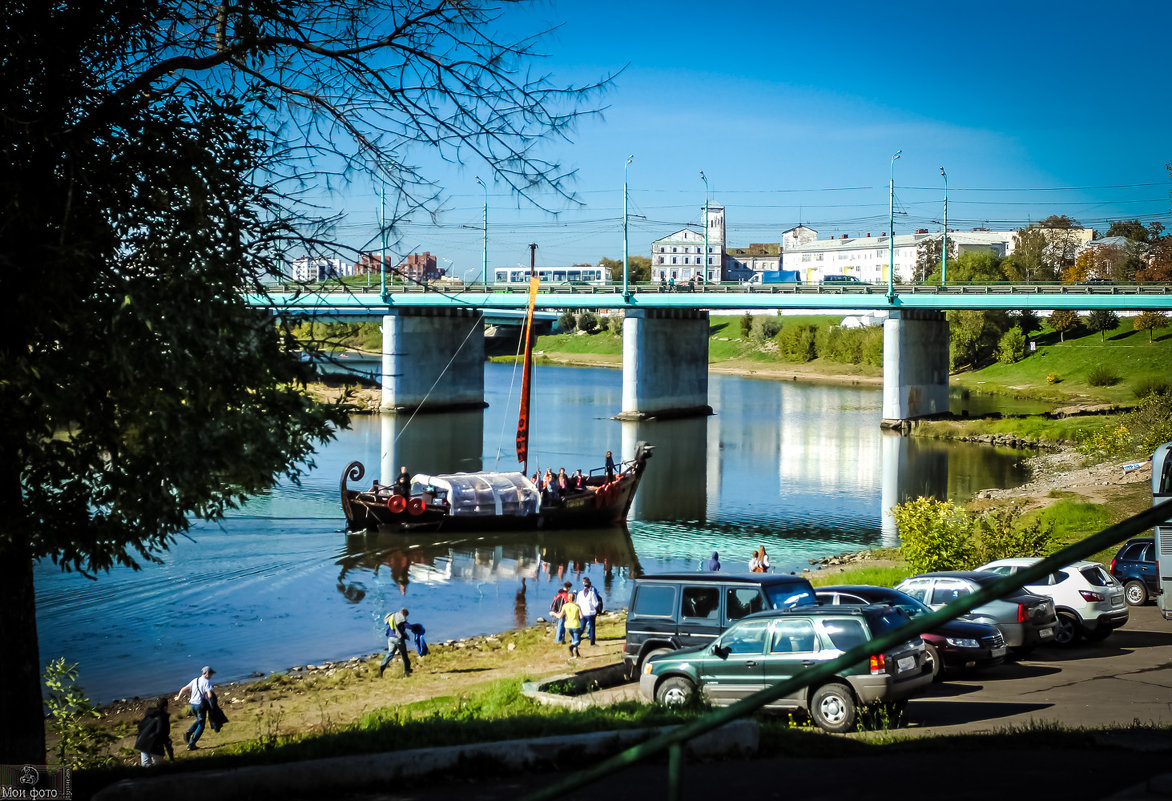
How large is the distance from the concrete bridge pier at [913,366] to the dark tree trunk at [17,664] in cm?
6313

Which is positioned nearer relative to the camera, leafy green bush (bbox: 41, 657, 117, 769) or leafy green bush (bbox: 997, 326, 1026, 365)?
leafy green bush (bbox: 41, 657, 117, 769)

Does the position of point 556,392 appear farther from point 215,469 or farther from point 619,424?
point 215,469

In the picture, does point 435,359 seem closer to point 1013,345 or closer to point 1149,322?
point 1013,345

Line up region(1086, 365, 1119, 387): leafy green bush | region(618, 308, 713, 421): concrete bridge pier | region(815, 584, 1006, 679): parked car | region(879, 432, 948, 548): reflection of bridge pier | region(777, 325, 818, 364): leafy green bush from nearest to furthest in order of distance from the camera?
region(815, 584, 1006, 679): parked car < region(879, 432, 948, 548): reflection of bridge pier < region(618, 308, 713, 421): concrete bridge pier < region(1086, 365, 1119, 387): leafy green bush < region(777, 325, 818, 364): leafy green bush

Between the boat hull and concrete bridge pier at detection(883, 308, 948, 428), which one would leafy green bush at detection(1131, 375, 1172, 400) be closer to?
concrete bridge pier at detection(883, 308, 948, 428)

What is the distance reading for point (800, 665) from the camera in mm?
12758

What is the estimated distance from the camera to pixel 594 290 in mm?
78938

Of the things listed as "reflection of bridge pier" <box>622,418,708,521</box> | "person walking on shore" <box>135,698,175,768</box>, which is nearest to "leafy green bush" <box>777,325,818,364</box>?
"reflection of bridge pier" <box>622,418,708,521</box>

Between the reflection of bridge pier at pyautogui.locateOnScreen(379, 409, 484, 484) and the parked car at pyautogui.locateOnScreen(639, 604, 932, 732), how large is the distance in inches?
1382

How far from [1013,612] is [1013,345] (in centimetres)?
8419

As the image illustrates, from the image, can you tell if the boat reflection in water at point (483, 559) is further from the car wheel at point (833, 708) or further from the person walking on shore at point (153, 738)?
the car wheel at point (833, 708)

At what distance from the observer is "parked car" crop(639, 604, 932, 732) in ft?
39.4

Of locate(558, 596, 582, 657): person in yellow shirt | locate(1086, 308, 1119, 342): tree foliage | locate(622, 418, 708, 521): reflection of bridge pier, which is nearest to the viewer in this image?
locate(558, 596, 582, 657): person in yellow shirt

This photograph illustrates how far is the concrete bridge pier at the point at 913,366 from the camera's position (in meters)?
68.3
